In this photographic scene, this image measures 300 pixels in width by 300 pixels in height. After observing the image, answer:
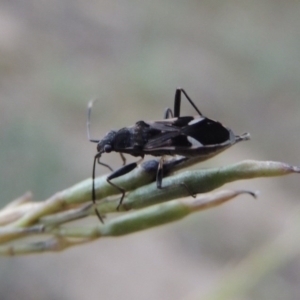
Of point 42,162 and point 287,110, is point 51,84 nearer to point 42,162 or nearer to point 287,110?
point 42,162

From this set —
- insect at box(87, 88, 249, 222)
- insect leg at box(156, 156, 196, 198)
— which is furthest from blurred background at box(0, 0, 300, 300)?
insect leg at box(156, 156, 196, 198)

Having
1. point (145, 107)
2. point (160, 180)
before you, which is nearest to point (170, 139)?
point (160, 180)

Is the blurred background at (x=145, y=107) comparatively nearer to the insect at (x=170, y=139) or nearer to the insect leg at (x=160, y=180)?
the insect at (x=170, y=139)

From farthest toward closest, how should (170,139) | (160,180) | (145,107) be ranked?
(145,107) < (170,139) < (160,180)

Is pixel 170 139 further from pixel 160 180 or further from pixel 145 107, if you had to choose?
pixel 145 107

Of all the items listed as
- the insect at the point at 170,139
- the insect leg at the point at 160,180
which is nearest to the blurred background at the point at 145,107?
the insect at the point at 170,139
